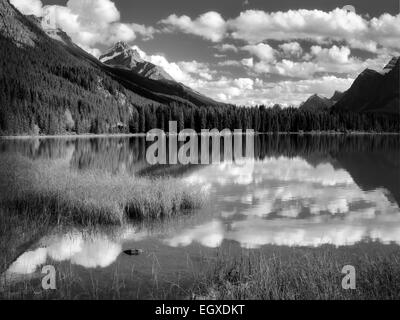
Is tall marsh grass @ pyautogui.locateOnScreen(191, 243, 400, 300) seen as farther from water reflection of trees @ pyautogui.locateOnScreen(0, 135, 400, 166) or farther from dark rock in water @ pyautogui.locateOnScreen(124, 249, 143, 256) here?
water reflection of trees @ pyautogui.locateOnScreen(0, 135, 400, 166)

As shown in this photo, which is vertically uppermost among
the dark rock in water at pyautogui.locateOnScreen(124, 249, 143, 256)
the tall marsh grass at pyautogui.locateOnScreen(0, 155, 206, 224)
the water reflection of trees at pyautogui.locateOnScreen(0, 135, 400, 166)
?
the water reflection of trees at pyautogui.locateOnScreen(0, 135, 400, 166)

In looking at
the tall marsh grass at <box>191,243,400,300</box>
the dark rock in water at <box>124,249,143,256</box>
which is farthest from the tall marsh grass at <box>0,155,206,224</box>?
the tall marsh grass at <box>191,243,400,300</box>

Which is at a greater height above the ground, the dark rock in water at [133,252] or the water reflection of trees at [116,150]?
the water reflection of trees at [116,150]

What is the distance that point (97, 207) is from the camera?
74.2 feet

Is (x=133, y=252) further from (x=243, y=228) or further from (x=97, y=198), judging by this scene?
(x=97, y=198)

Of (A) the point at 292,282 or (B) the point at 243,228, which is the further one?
(B) the point at 243,228

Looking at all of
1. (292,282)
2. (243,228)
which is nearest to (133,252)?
(243,228)

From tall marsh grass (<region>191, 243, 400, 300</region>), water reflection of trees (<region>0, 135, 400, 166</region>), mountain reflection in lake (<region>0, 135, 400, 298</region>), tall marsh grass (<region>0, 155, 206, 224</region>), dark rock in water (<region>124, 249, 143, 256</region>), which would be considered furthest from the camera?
water reflection of trees (<region>0, 135, 400, 166</region>)

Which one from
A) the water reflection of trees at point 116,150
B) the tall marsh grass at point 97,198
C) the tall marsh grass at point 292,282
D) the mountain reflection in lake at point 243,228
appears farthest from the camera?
the water reflection of trees at point 116,150

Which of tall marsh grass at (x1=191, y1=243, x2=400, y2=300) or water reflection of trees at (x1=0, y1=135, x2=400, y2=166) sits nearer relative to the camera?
tall marsh grass at (x1=191, y1=243, x2=400, y2=300)

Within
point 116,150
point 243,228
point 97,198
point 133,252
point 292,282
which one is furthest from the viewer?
point 116,150

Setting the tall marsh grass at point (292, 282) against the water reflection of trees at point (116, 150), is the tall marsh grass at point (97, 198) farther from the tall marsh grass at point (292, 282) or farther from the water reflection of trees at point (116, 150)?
the water reflection of trees at point (116, 150)

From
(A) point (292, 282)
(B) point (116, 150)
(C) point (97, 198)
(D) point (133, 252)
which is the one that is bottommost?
(D) point (133, 252)

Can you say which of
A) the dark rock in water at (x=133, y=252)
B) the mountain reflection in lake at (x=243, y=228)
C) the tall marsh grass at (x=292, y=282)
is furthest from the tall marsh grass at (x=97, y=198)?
the tall marsh grass at (x=292, y=282)
